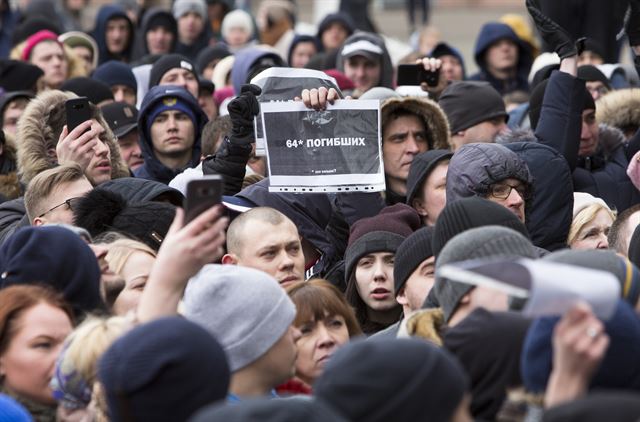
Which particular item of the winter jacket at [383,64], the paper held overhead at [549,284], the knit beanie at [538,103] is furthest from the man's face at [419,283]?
the winter jacket at [383,64]

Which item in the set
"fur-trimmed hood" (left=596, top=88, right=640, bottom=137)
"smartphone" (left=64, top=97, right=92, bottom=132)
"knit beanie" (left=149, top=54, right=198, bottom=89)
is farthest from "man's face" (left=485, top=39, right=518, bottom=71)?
"smartphone" (left=64, top=97, right=92, bottom=132)

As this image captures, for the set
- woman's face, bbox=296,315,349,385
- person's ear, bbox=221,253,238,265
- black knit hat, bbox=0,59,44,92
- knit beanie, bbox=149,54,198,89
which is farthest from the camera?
black knit hat, bbox=0,59,44,92

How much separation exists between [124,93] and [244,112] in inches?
162

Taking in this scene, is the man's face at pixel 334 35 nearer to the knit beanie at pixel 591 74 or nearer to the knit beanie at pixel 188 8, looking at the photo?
the knit beanie at pixel 188 8

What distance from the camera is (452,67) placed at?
43.8 ft

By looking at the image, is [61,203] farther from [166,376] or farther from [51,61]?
[51,61]

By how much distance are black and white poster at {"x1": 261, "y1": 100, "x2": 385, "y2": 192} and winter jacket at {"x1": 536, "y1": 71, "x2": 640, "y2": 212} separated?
53.3 inches

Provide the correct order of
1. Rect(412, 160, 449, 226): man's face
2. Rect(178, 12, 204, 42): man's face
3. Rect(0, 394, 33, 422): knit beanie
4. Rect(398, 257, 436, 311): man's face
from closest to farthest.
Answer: Rect(0, 394, 33, 422): knit beanie → Rect(398, 257, 436, 311): man's face → Rect(412, 160, 449, 226): man's face → Rect(178, 12, 204, 42): man's face

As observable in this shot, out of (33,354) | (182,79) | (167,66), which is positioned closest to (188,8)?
(167,66)

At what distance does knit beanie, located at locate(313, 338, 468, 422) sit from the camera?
12.8ft

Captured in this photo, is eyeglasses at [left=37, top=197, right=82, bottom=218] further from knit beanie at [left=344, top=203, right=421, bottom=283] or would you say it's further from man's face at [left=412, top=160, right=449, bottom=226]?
man's face at [left=412, top=160, right=449, bottom=226]

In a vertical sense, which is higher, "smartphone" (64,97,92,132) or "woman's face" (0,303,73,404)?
"smartphone" (64,97,92,132)

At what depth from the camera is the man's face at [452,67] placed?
13188 mm

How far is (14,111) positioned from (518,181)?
470cm
